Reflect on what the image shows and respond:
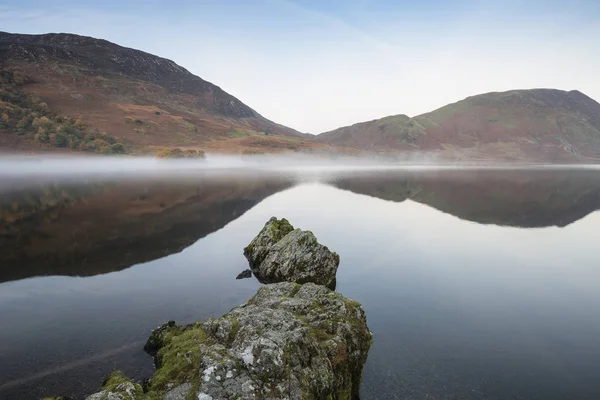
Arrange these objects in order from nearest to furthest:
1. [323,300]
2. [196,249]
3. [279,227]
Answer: [323,300], [279,227], [196,249]

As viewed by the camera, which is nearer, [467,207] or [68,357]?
[68,357]

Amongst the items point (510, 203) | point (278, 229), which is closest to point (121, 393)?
point (278, 229)

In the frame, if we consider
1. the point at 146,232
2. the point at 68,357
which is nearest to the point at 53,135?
the point at 146,232

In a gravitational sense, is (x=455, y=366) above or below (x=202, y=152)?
below

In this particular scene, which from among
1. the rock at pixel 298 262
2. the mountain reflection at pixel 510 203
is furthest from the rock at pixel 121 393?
the mountain reflection at pixel 510 203

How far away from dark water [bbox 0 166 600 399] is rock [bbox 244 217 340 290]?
4.49 feet

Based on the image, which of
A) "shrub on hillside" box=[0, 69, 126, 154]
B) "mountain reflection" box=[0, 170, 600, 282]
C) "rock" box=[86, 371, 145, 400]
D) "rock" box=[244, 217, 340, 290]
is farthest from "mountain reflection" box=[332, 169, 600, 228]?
"shrub on hillside" box=[0, 69, 126, 154]

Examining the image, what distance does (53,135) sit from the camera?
5891 inches

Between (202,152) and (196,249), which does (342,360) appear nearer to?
(196,249)

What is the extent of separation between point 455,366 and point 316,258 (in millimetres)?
9678

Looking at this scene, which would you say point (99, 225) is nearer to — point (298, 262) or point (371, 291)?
point (298, 262)

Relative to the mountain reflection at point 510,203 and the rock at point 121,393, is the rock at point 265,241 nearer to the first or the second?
the rock at point 121,393

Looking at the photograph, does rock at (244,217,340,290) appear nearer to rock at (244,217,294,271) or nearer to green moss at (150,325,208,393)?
rock at (244,217,294,271)

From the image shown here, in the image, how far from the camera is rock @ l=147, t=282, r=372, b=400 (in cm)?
804
